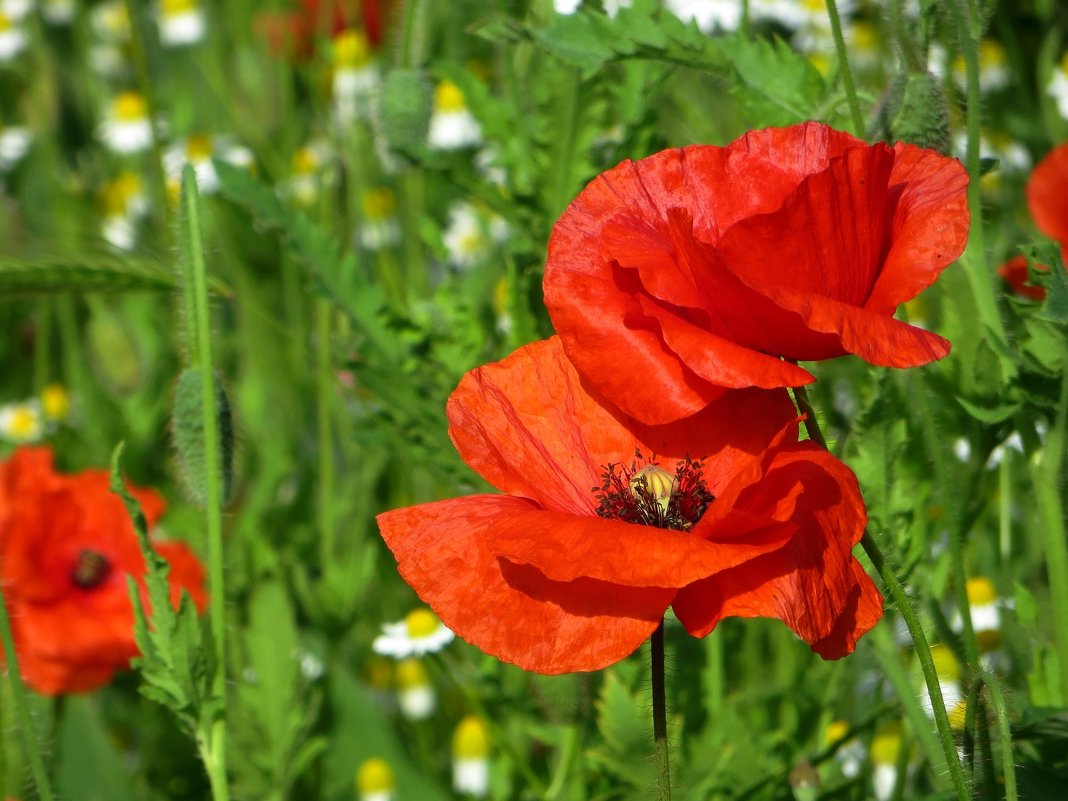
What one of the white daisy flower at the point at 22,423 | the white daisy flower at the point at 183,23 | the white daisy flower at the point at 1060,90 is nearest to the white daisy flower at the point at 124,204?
the white daisy flower at the point at 183,23

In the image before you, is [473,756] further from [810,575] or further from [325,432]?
[810,575]

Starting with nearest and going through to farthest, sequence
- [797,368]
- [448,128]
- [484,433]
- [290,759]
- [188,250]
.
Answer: [797,368]
[484,433]
[188,250]
[290,759]
[448,128]

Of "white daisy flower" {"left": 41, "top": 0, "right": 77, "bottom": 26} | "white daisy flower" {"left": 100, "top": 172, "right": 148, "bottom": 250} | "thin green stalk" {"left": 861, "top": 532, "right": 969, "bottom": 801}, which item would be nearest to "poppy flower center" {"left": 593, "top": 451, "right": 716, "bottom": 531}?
"thin green stalk" {"left": 861, "top": 532, "right": 969, "bottom": 801}

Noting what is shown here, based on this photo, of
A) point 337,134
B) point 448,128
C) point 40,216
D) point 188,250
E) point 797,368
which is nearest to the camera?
point 797,368

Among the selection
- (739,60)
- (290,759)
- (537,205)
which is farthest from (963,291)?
(290,759)

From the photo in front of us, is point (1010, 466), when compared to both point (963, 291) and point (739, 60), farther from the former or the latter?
point (739, 60)
